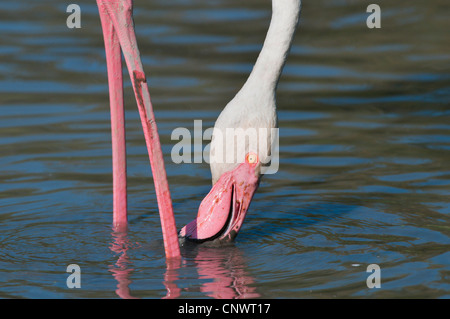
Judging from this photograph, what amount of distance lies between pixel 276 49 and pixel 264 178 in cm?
182

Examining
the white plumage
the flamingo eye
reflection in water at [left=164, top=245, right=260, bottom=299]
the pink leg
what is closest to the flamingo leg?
reflection in water at [left=164, top=245, right=260, bottom=299]

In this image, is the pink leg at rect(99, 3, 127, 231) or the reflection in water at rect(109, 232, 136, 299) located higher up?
the pink leg at rect(99, 3, 127, 231)

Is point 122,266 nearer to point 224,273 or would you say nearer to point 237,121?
point 224,273

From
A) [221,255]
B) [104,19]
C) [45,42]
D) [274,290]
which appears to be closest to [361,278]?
[274,290]

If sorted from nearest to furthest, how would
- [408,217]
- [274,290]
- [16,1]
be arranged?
[274,290], [408,217], [16,1]

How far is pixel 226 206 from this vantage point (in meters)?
5.93

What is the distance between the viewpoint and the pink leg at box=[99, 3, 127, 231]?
19.3ft

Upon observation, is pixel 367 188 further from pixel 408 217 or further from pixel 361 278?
pixel 361 278

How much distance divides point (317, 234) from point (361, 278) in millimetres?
802

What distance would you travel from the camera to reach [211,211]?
5930mm

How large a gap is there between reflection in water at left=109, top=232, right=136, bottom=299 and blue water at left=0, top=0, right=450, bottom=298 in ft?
0.04

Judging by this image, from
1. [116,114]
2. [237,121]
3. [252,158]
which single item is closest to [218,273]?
[252,158]

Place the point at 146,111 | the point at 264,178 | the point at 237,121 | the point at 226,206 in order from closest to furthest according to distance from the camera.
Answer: the point at 146,111 < the point at 237,121 < the point at 226,206 < the point at 264,178

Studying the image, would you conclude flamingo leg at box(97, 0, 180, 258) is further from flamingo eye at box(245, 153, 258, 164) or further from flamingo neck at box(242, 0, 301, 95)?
flamingo neck at box(242, 0, 301, 95)
